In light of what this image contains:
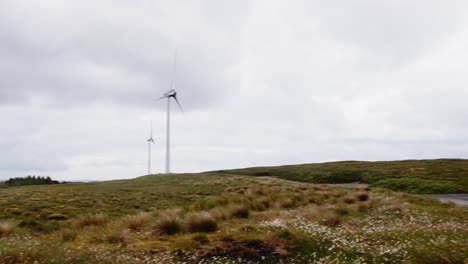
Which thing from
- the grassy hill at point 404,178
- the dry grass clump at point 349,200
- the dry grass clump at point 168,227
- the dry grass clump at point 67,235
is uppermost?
the grassy hill at point 404,178

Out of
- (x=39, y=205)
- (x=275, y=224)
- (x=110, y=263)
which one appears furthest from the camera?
(x=39, y=205)

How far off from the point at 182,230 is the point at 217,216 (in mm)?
2865

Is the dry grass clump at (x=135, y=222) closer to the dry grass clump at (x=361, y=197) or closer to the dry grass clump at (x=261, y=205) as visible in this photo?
the dry grass clump at (x=261, y=205)

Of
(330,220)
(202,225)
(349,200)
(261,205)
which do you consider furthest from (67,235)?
(349,200)

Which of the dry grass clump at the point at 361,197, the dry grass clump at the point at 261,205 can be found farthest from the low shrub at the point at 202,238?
the dry grass clump at the point at 361,197

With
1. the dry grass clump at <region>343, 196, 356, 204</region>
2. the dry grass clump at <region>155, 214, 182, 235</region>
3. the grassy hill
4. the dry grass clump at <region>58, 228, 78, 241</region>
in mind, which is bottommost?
the dry grass clump at <region>58, 228, 78, 241</region>

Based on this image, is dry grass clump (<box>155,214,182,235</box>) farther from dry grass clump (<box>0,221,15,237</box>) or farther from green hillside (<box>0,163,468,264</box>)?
dry grass clump (<box>0,221,15,237</box>)

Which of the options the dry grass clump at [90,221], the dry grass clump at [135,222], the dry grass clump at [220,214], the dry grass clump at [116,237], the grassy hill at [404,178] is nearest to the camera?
the dry grass clump at [116,237]

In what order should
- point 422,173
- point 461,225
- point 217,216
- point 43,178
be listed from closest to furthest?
point 461,225 < point 217,216 < point 422,173 < point 43,178

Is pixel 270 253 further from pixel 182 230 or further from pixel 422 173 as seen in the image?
pixel 422 173

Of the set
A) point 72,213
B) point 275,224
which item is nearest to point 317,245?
point 275,224

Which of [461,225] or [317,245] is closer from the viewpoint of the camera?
[317,245]

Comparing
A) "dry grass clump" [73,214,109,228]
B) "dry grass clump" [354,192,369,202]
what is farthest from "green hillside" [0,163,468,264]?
"dry grass clump" [354,192,369,202]

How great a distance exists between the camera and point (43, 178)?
71.8m
